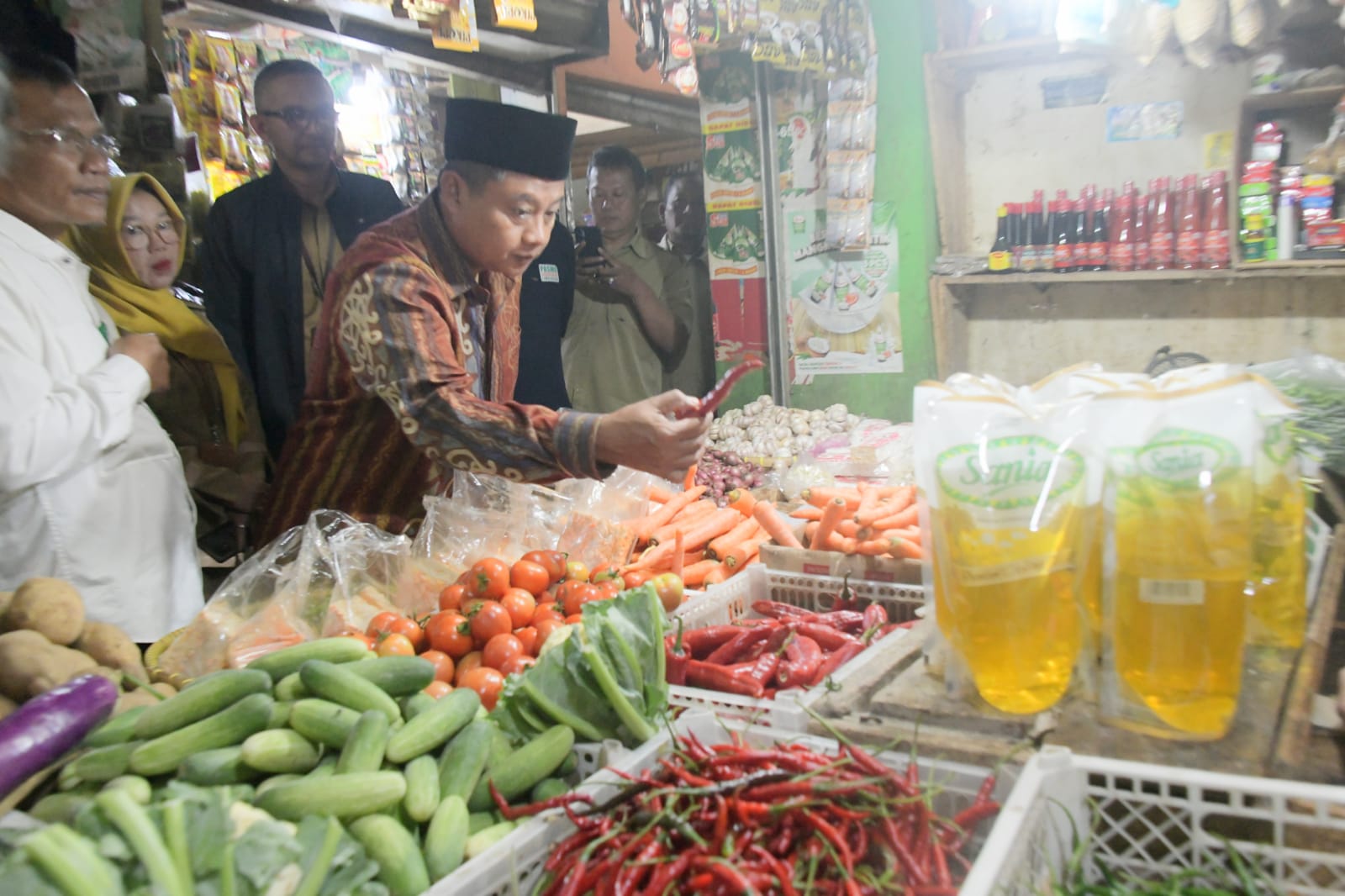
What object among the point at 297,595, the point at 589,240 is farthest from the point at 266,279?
the point at 589,240

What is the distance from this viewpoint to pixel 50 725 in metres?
1.39

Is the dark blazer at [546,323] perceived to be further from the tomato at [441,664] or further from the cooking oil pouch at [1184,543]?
the cooking oil pouch at [1184,543]

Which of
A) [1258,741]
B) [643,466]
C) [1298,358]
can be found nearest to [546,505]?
[643,466]

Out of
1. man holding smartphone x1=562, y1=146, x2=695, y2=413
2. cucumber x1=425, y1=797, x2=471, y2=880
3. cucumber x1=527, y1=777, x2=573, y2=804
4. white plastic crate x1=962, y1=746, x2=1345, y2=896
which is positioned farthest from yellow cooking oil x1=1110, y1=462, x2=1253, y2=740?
man holding smartphone x1=562, y1=146, x2=695, y2=413

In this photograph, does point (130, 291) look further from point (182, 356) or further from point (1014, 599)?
point (1014, 599)

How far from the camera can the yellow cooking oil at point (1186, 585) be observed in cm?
125

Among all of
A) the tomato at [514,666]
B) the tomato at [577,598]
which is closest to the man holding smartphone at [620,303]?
the tomato at [577,598]

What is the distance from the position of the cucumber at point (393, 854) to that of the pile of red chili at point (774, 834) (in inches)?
6.4

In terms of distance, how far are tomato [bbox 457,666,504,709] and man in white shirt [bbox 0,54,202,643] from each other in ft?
3.45

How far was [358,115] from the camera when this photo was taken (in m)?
4.16

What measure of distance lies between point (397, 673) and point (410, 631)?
540 mm

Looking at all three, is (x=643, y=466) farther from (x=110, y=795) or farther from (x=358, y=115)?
(x=358, y=115)

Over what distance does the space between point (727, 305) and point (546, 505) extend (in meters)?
2.47

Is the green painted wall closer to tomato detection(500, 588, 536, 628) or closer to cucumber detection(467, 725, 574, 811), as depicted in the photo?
tomato detection(500, 588, 536, 628)
